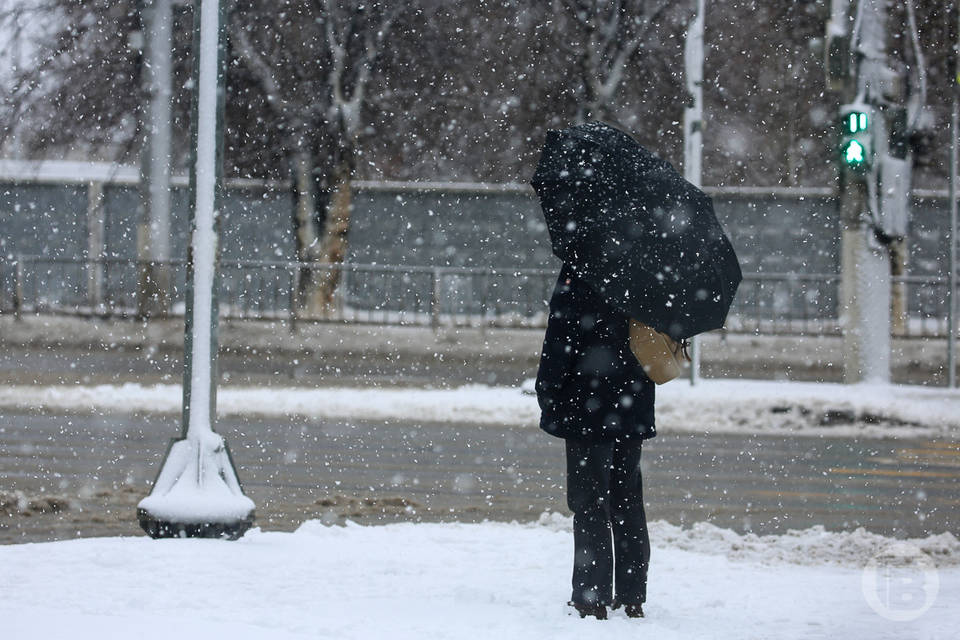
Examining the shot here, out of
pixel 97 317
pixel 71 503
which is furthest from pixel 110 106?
pixel 71 503

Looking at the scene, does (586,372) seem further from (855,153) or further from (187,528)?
(855,153)

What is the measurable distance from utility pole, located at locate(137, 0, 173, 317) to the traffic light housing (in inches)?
463

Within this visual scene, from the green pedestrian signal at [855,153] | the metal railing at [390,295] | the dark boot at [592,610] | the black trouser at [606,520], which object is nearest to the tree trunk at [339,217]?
the metal railing at [390,295]

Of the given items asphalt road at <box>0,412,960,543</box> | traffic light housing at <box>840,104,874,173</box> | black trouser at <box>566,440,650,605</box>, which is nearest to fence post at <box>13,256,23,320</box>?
asphalt road at <box>0,412,960,543</box>

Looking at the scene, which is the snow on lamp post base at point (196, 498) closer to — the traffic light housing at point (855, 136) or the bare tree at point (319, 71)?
the traffic light housing at point (855, 136)

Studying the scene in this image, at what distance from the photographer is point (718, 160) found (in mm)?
32562

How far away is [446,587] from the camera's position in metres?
5.84

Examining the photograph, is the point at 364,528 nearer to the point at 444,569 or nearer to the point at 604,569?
the point at 444,569

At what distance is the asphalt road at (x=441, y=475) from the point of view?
8.13 meters

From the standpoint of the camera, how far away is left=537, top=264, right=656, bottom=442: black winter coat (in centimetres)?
508

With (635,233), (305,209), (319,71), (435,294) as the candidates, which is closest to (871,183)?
(435,294)

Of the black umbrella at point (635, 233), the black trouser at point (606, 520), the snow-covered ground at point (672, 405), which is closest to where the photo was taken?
the black umbrella at point (635, 233)

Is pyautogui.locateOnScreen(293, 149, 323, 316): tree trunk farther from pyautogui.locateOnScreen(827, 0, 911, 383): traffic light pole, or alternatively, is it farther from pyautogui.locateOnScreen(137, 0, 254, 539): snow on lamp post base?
pyautogui.locateOnScreen(137, 0, 254, 539): snow on lamp post base

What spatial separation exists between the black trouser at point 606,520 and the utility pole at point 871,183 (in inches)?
414
